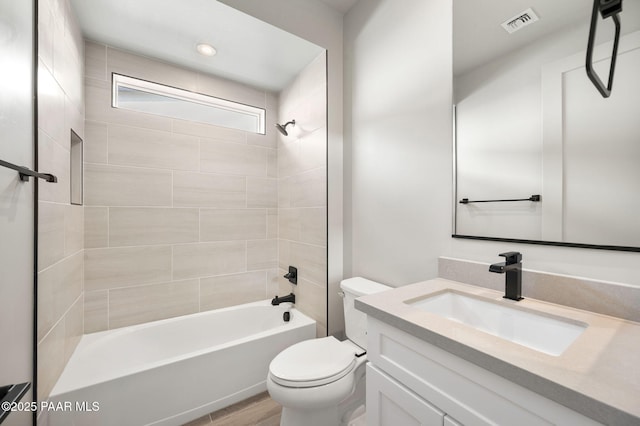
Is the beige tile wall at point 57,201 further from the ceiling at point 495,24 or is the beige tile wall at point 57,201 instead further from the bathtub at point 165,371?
the ceiling at point 495,24

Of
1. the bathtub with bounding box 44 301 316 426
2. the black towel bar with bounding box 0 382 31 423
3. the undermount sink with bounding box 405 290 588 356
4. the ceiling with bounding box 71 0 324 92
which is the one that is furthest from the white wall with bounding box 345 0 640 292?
the black towel bar with bounding box 0 382 31 423

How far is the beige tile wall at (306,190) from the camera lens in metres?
1.95

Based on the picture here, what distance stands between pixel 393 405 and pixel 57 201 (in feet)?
6.00

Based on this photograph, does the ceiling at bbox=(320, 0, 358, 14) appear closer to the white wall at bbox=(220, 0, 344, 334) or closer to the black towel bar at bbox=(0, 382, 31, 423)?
the white wall at bbox=(220, 0, 344, 334)

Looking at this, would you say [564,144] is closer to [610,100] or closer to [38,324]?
[610,100]

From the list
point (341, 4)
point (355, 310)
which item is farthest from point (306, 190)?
point (341, 4)

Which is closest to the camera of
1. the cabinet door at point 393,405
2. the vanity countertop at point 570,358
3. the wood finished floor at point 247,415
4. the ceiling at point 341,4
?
the vanity countertop at point 570,358

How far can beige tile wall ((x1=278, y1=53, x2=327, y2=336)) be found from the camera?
195 cm

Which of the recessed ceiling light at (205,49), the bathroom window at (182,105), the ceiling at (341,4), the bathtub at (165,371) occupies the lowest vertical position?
the bathtub at (165,371)

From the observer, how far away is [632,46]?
784 mm

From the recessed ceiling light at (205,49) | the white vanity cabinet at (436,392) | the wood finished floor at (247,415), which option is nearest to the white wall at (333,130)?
the wood finished floor at (247,415)

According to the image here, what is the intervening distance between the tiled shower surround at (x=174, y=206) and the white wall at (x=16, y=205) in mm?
981

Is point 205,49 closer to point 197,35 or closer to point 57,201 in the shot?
point 197,35

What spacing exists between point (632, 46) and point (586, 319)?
87 cm
